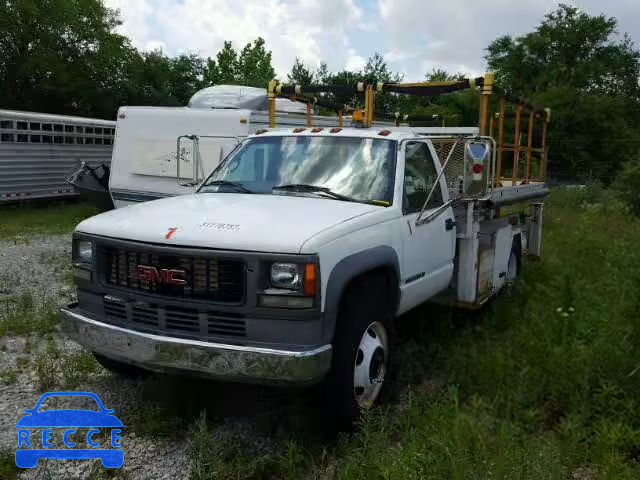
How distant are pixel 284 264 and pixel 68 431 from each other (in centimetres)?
181

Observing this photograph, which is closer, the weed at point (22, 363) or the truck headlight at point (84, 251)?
the truck headlight at point (84, 251)

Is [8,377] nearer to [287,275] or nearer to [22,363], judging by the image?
[22,363]

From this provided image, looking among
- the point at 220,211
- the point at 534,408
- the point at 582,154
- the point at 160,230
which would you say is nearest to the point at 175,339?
the point at 160,230

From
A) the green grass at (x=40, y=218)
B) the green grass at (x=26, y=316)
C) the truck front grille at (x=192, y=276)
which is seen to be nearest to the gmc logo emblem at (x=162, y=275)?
the truck front grille at (x=192, y=276)

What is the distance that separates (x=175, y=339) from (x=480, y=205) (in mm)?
3195

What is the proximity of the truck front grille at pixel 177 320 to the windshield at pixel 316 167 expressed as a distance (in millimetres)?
1380

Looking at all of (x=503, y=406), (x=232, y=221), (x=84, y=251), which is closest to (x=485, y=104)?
(x=503, y=406)

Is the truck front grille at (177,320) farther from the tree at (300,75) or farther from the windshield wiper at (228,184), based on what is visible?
the tree at (300,75)

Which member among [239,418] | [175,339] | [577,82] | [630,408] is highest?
[577,82]

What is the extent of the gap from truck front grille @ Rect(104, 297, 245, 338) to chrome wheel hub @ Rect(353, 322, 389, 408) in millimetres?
851

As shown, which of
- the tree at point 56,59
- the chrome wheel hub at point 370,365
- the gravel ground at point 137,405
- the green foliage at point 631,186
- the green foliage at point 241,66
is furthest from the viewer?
the green foliage at point 241,66

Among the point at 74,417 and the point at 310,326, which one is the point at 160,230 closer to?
the point at 310,326

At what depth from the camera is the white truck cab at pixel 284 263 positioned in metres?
3.62

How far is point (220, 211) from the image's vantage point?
13.7 ft
